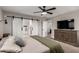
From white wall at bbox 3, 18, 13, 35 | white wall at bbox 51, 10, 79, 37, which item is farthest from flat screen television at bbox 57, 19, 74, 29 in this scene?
white wall at bbox 3, 18, 13, 35

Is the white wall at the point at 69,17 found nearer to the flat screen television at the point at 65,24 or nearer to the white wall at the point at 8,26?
the flat screen television at the point at 65,24

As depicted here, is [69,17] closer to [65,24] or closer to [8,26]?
[65,24]

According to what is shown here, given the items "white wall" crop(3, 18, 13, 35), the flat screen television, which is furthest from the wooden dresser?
"white wall" crop(3, 18, 13, 35)

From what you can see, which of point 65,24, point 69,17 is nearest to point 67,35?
point 65,24

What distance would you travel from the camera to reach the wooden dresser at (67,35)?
1.33 meters

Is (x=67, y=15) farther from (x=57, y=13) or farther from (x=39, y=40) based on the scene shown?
(x=39, y=40)

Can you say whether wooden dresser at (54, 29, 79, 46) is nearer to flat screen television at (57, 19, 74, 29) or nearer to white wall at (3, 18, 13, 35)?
flat screen television at (57, 19, 74, 29)

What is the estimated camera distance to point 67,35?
1.39 meters

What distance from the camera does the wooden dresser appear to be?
1.33 meters

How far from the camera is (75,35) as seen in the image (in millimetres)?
1320

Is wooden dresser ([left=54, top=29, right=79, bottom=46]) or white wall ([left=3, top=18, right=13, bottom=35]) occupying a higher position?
white wall ([left=3, top=18, right=13, bottom=35])

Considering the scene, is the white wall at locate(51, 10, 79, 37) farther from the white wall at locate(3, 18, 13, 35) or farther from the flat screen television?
the white wall at locate(3, 18, 13, 35)
